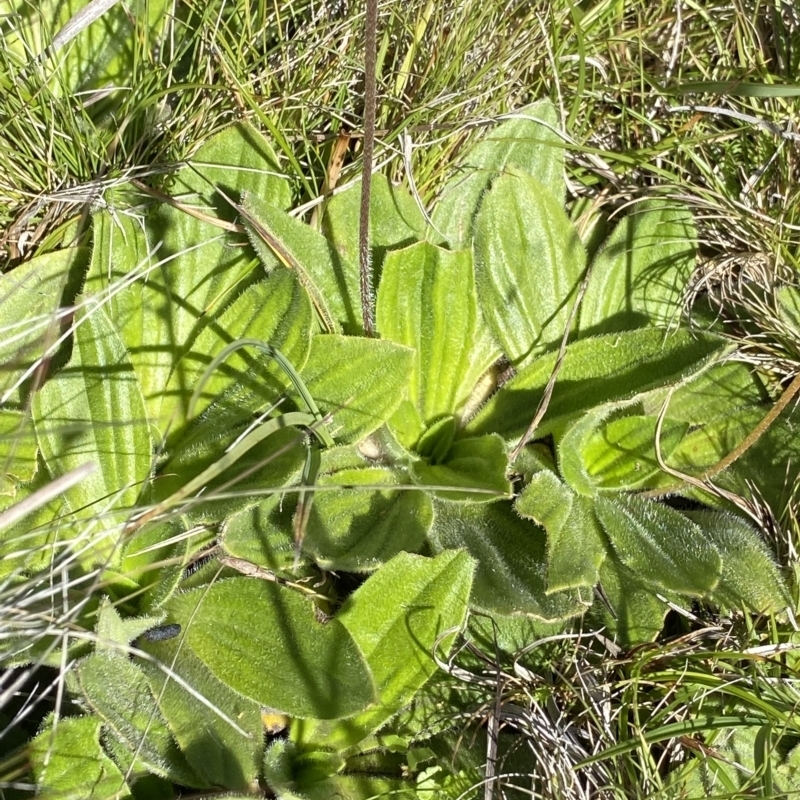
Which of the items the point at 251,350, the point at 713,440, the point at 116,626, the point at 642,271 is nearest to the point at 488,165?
the point at 642,271

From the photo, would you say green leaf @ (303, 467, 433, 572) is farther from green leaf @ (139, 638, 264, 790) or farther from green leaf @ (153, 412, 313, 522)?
green leaf @ (139, 638, 264, 790)

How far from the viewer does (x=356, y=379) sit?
186 centimetres

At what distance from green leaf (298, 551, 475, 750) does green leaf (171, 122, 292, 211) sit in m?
0.95

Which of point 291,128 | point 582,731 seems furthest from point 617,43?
point 582,731

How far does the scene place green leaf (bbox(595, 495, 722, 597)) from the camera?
1832 mm

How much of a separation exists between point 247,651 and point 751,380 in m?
1.40

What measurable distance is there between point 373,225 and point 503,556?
866 mm

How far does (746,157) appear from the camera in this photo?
224cm

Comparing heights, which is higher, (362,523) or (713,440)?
(362,523)

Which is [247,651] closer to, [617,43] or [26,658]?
[26,658]

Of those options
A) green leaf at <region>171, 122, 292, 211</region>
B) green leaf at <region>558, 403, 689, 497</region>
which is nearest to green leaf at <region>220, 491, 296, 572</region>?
green leaf at <region>558, 403, 689, 497</region>

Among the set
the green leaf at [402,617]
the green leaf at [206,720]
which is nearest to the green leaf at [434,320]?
the green leaf at [402,617]

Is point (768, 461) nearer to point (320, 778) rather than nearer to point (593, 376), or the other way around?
point (593, 376)

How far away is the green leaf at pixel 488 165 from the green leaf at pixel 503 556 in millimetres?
688
